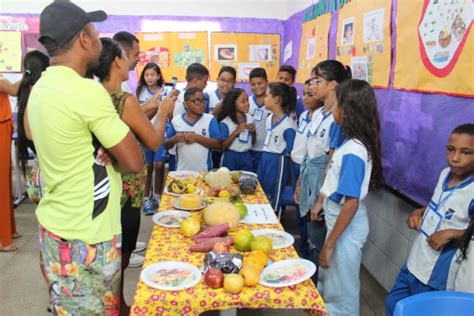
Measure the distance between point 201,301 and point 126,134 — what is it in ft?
1.75

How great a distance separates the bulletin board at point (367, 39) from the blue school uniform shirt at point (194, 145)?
1.09 metres

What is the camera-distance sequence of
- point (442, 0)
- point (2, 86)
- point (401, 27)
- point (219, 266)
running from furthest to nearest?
point (2, 86) < point (401, 27) < point (442, 0) < point (219, 266)

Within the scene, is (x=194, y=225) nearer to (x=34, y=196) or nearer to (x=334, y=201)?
(x=334, y=201)

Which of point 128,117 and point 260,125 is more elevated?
point 128,117

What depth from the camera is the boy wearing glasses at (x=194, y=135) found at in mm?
2896

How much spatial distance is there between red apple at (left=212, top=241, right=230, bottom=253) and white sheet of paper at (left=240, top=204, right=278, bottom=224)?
1.01ft

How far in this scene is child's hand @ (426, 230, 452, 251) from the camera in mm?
1471

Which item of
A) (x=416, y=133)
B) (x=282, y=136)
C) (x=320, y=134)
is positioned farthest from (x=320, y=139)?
(x=282, y=136)

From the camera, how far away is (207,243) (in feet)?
4.81

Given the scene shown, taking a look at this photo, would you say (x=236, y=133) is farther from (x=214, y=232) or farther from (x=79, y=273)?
(x=79, y=273)

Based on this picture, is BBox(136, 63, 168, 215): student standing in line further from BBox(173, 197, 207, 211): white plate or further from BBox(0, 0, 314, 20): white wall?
BBox(173, 197, 207, 211): white plate

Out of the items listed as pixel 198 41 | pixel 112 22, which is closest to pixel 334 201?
pixel 198 41

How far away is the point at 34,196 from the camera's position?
77.9 inches

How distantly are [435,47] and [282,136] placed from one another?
1.24 metres
